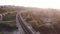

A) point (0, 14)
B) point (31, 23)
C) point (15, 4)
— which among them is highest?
point (15, 4)

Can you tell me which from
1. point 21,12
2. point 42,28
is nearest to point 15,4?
point 21,12

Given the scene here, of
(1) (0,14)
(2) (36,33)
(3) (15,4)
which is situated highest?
(3) (15,4)

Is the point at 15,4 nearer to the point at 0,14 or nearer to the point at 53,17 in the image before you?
the point at 0,14

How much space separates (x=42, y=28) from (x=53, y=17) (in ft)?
1.08

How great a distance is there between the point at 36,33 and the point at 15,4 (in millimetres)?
769

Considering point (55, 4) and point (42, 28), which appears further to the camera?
point (55, 4)

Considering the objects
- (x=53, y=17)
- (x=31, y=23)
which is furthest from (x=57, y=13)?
(x=31, y=23)

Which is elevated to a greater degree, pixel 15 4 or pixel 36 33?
pixel 15 4

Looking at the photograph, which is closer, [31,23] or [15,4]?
[31,23]

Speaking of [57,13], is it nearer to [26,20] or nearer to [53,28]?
[53,28]

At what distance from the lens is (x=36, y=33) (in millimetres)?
2395

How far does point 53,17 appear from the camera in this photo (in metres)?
2.53

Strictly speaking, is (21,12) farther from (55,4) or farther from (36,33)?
(55,4)

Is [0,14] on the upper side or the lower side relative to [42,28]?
upper
